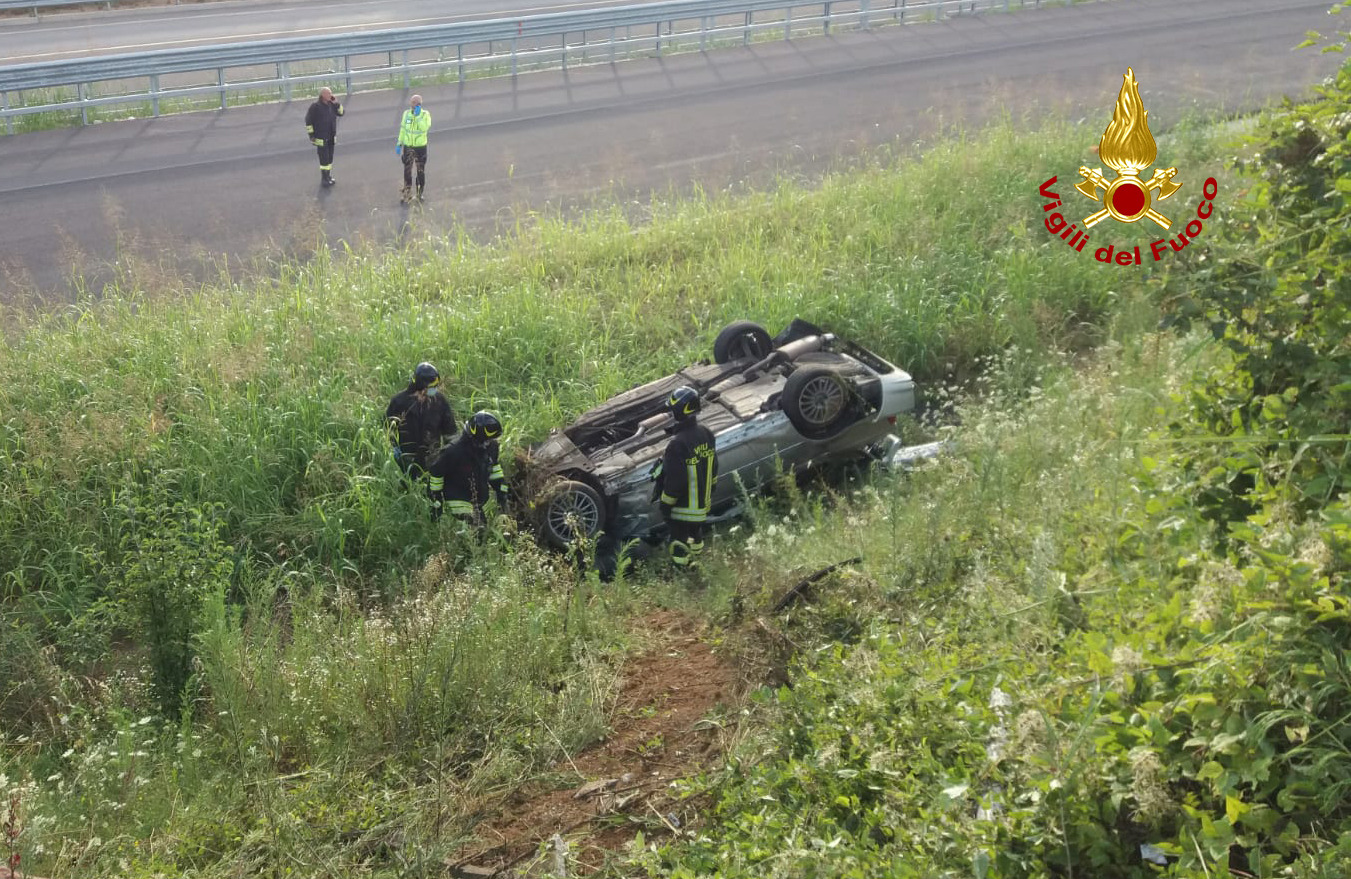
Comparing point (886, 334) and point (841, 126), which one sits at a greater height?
point (841, 126)

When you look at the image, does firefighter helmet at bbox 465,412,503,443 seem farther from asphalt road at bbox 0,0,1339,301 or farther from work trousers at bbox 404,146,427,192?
work trousers at bbox 404,146,427,192

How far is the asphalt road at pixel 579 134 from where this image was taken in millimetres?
14359

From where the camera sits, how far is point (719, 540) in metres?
8.78

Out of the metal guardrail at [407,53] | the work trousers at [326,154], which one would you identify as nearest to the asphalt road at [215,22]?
the metal guardrail at [407,53]

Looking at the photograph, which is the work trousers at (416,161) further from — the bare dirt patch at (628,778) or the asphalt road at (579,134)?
the bare dirt patch at (628,778)

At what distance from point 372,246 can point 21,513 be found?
19.1 feet

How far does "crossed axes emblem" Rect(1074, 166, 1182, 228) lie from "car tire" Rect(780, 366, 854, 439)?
4.21 m

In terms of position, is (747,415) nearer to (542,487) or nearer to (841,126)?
(542,487)

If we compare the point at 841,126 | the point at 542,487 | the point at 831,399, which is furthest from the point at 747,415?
the point at 841,126

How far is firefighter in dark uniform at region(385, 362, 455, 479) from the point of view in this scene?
9180 mm

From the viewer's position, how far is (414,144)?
50.7ft

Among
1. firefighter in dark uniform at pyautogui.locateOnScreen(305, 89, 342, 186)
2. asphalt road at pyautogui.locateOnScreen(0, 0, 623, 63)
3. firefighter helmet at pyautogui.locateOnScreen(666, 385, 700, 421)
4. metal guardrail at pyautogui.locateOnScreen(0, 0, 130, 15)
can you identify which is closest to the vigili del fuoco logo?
firefighter helmet at pyautogui.locateOnScreen(666, 385, 700, 421)

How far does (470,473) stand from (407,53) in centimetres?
1431

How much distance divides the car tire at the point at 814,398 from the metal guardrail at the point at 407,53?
13900mm
